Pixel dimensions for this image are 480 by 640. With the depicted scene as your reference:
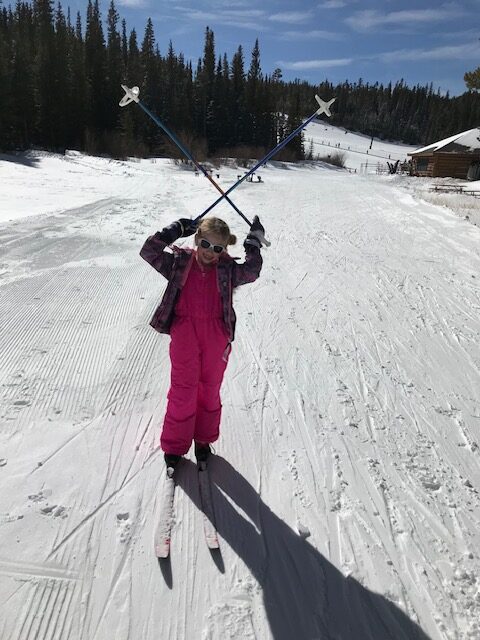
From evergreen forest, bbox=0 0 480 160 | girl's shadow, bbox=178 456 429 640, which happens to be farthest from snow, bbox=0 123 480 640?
evergreen forest, bbox=0 0 480 160

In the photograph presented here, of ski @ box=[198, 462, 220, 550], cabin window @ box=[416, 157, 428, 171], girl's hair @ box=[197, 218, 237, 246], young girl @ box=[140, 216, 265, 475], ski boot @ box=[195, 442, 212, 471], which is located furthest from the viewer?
cabin window @ box=[416, 157, 428, 171]

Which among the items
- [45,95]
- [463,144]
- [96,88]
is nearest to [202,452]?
[463,144]

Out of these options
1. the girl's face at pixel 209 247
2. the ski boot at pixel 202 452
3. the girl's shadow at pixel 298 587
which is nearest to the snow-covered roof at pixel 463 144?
the girl's face at pixel 209 247

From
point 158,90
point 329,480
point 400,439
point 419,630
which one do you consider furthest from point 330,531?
point 158,90

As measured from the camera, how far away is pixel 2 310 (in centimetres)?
479

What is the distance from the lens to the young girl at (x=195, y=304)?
8.51 feet

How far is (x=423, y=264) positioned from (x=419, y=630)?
7.01 meters

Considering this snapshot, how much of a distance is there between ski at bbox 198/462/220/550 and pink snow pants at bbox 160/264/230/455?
189mm

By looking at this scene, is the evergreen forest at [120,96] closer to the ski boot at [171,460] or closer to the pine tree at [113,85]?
the pine tree at [113,85]

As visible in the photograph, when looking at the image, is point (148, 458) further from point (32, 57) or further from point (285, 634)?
point (32, 57)

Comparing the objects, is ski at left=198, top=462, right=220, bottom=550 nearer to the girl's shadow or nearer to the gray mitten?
the girl's shadow

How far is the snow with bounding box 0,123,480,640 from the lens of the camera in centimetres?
202

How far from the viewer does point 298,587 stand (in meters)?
2.15

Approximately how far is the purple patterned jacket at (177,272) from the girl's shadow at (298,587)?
111 centimetres
